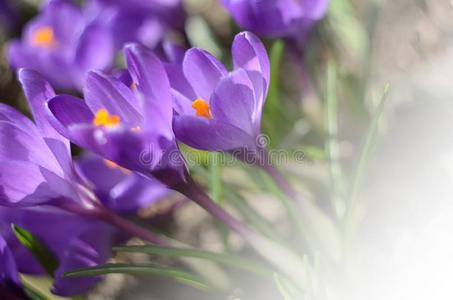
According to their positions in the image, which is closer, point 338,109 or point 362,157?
point 362,157

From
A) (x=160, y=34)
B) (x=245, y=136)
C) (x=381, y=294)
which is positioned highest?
(x=245, y=136)

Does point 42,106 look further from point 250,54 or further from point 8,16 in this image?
point 8,16

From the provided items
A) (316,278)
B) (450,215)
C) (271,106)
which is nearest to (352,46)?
(271,106)

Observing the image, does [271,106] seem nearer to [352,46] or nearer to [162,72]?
[352,46]

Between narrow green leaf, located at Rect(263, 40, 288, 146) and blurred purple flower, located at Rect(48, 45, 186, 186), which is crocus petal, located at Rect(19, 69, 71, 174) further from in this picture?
narrow green leaf, located at Rect(263, 40, 288, 146)

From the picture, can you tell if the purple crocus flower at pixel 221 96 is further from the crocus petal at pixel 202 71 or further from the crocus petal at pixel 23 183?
the crocus petal at pixel 23 183

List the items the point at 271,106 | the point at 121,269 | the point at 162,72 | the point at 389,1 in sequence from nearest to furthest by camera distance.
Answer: the point at 162,72, the point at 121,269, the point at 271,106, the point at 389,1
